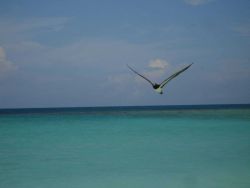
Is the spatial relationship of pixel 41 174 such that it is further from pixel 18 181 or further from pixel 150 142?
pixel 150 142

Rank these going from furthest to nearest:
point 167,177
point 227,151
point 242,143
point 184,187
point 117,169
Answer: point 242,143 < point 227,151 < point 117,169 < point 167,177 < point 184,187

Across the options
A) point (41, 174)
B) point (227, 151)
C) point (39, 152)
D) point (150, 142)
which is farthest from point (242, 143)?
point (41, 174)

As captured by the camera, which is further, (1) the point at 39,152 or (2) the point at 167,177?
(1) the point at 39,152

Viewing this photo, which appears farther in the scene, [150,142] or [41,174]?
[150,142]

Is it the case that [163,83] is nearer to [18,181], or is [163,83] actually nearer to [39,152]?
[18,181]

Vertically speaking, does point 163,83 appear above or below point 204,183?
above

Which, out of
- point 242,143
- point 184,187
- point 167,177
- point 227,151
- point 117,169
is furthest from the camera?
point 242,143

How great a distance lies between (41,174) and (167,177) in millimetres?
3654

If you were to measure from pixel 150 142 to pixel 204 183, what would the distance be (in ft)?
30.5

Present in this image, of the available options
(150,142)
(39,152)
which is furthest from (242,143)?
(39,152)

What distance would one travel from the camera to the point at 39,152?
17422 millimetres

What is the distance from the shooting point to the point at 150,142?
67.5 ft

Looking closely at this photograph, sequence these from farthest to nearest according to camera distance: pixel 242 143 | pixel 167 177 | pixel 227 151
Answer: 1. pixel 242 143
2. pixel 227 151
3. pixel 167 177

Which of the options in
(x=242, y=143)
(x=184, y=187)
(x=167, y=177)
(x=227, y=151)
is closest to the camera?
(x=184, y=187)
